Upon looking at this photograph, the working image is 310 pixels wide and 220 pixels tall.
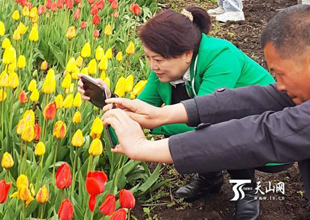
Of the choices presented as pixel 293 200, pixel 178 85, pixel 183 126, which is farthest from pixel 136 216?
pixel 293 200

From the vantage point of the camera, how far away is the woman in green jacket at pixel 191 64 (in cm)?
267

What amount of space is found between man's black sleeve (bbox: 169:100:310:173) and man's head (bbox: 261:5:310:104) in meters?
0.13

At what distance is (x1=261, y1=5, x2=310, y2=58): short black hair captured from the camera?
1.77m

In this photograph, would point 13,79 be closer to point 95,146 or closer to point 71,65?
point 71,65

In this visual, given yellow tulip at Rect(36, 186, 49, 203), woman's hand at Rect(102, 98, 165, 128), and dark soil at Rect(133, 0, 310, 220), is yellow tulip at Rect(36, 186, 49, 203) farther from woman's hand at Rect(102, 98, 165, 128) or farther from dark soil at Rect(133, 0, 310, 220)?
dark soil at Rect(133, 0, 310, 220)

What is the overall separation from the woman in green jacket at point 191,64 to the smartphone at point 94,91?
19.1 inches

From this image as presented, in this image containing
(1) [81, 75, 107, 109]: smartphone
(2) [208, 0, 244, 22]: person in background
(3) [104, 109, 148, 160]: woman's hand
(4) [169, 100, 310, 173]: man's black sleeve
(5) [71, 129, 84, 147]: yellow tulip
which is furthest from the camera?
(2) [208, 0, 244, 22]: person in background

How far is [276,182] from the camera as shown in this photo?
3.20 m

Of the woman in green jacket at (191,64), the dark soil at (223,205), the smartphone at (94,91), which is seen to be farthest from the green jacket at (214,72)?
the smartphone at (94,91)

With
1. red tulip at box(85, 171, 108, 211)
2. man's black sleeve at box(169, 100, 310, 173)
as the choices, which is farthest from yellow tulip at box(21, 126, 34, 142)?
man's black sleeve at box(169, 100, 310, 173)

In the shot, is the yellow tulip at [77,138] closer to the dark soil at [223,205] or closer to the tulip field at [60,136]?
the tulip field at [60,136]

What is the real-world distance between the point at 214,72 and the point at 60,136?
80 centimetres

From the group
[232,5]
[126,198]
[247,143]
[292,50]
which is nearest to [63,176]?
[126,198]

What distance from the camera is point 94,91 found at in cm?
222
